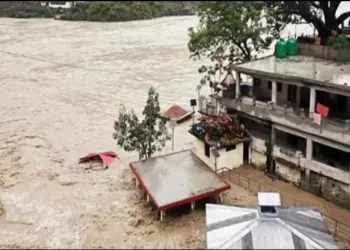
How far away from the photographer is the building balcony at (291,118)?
8.66 metres

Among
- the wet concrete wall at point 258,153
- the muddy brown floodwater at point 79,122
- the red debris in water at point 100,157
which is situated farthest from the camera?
the red debris in water at point 100,157

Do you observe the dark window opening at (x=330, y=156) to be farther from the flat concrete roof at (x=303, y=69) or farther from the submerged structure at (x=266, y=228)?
the submerged structure at (x=266, y=228)

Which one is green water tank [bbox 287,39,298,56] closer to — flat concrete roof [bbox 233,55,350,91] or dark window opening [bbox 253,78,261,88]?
flat concrete roof [bbox 233,55,350,91]

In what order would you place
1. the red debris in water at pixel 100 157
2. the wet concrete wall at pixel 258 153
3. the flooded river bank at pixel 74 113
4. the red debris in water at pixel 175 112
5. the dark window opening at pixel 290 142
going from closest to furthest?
the flooded river bank at pixel 74 113 → the dark window opening at pixel 290 142 → the wet concrete wall at pixel 258 153 → the red debris in water at pixel 100 157 → the red debris in water at pixel 175 112

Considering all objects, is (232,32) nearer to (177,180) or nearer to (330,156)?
(330,156)

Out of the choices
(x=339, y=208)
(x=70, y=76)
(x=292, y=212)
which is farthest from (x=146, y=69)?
(x=292, y=212)

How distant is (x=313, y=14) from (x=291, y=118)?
2.09 meters

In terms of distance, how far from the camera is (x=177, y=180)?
892 centimetres

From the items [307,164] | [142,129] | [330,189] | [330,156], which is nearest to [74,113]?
[142,129]

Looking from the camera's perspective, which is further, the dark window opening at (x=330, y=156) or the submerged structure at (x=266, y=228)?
the dark window opening at (x=330, y=156)

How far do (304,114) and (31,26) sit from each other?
22648 millimetres

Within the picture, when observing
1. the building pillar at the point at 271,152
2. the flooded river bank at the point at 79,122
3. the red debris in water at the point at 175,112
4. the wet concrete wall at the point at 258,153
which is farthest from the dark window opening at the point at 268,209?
the red debris in water at the point at 175,112

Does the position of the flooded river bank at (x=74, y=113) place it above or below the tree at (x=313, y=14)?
below

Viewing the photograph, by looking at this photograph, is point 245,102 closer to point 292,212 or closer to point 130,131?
point 130,131
